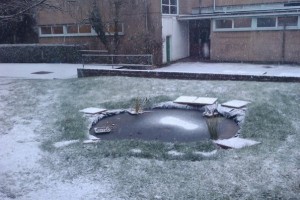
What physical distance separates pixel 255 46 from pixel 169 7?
19.9 feet

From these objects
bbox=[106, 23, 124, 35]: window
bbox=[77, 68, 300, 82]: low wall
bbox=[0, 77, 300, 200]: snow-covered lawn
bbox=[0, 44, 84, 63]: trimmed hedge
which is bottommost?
bbox=[0, 77, 300, 200]: snow-covered lawn

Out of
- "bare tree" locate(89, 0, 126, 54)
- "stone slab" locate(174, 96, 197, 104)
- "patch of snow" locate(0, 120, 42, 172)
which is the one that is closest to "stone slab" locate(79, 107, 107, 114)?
"patch of snow" locate(0, 120, 42, 172)

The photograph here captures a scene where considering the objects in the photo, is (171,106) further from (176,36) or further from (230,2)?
(230,2)

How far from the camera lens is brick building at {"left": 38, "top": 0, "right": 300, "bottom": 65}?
65.3ft

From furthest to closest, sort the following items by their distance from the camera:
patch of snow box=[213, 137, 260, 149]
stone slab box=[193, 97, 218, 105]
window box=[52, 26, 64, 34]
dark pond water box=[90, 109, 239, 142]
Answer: window box=[52, 26, 64, 34] → stone slab box=[193, 97, 218, 105] → dark pond water box=[90, 109, 239, 142] → patch of snow box=[213, 137, 260, 149]

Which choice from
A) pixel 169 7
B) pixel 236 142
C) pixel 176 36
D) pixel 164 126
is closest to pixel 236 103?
pixel 164 126

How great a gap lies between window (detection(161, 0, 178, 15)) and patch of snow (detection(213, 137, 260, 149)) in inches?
570

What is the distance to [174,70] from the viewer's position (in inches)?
732

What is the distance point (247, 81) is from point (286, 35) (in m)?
8.04

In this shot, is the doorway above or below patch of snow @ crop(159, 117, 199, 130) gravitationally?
above

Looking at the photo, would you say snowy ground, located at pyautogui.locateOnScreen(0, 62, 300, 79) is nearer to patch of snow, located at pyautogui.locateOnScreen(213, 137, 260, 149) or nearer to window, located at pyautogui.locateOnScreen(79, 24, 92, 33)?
window, located at pyautogui.locateOnScreen(79, 24, 92, 33)

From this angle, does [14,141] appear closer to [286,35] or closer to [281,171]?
[281,171]

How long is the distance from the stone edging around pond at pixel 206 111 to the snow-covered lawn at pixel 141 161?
0.85 feet

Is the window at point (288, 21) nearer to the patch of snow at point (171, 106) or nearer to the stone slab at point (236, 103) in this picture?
the stone slab at point (236, 103)
